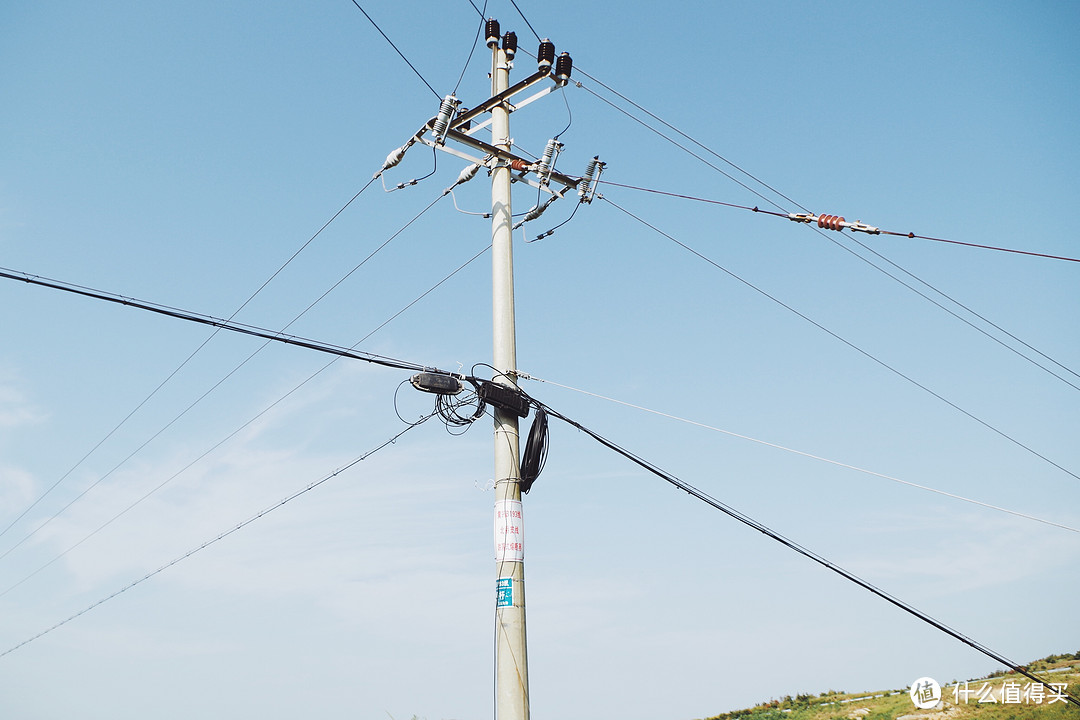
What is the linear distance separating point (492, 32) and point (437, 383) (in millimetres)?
6012

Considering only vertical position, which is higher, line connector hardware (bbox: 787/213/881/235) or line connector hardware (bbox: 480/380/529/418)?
Answer: line connector hardware (bbox: 787/213/881/235)

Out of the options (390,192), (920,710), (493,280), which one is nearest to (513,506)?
(493,280)

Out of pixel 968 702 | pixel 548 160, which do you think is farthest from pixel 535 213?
pixel 968 702

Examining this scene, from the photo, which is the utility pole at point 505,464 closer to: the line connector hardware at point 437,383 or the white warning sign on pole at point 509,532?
the white warning sign on pole at point 509,532

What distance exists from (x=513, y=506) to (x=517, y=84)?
631 cm

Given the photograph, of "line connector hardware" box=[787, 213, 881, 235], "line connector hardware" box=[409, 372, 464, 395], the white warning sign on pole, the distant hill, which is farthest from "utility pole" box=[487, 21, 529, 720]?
the distant hill

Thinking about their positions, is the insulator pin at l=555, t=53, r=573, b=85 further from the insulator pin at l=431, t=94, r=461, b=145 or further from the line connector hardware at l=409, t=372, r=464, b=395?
the line connector hardware at l=409, t=372, r=464, b=395

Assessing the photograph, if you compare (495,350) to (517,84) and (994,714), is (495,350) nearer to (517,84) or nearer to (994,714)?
(517,84)

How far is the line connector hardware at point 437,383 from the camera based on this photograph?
1023cm

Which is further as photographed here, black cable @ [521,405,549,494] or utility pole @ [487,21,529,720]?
black cable @ [521,405,549,494]

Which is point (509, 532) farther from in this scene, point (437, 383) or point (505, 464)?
point (437, 383)

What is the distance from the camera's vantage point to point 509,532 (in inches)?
384

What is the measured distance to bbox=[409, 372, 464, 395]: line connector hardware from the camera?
10234mm

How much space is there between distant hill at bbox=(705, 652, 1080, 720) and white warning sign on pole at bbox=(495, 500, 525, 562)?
9935 mm
